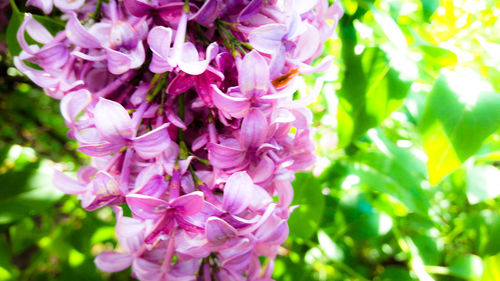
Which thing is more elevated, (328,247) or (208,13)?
(208,13)

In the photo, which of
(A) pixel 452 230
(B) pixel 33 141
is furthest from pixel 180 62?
(B) pixel 33 141

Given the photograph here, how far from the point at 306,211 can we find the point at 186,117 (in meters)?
0.27

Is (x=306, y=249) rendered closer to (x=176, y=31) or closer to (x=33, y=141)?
(x=176, y=31)

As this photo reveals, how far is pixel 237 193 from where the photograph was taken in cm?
35

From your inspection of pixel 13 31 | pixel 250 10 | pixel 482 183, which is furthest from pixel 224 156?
pixel 482 183

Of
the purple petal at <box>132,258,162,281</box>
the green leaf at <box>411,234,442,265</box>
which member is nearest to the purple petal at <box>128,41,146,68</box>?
the purple petal at <box>132,258,162,281</box>

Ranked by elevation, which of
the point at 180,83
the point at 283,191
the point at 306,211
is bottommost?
the point at 306,211

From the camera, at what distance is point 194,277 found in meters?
0.43

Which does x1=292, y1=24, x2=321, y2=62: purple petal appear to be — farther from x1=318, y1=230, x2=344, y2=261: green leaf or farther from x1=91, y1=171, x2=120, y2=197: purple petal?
x1=318, y1=230, x2=344, y2=261: green leaf

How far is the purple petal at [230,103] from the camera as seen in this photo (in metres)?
0.34

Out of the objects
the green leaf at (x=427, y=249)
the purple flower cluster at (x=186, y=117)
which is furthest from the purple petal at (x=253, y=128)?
the green leaf at (x=427, y=249)

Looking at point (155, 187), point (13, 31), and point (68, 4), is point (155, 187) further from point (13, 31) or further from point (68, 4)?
point (13, 31)

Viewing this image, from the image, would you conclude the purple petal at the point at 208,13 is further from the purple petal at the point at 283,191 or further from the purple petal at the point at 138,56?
the purple petal at the point at 283,191

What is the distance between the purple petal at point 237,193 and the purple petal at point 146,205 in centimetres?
5
